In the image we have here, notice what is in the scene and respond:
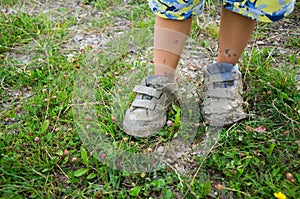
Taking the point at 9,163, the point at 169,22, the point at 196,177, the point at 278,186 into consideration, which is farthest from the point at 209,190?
the point at 9,163

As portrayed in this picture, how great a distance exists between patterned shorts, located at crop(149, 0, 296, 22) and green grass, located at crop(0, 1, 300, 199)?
0.40 m

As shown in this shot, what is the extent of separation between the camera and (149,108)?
1.26 meters

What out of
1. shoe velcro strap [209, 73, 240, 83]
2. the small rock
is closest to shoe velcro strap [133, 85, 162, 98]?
shoe velcro strap [209, 73, 240, 83]

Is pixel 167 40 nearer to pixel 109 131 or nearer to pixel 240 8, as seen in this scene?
pixel 240 8

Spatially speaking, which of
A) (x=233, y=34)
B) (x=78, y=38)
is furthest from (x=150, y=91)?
(x=78, y=38)

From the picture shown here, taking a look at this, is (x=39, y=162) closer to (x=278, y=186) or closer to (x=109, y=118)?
(x=109, y=118)

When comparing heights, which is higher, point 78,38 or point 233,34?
point 233,34

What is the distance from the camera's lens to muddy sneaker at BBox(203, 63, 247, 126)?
127 centimetres

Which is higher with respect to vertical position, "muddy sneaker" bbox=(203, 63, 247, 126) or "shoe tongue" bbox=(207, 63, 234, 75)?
"shoe tongue" bbox=(207, 63, 234, 75)

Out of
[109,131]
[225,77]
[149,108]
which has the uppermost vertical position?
[225,77]

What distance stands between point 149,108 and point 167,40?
0.27m

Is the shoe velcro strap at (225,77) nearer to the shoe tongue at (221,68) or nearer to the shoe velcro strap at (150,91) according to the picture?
the shoe tongue at (221,68)

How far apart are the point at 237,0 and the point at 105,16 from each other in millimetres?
1145

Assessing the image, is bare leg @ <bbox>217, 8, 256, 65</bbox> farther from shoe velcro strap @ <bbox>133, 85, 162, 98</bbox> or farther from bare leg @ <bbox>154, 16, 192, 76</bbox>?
shoe velcro strap @ <bbox>133, 85, 162, 98</bbox>
